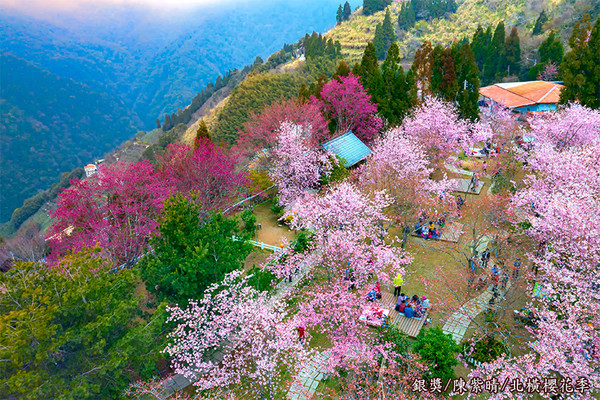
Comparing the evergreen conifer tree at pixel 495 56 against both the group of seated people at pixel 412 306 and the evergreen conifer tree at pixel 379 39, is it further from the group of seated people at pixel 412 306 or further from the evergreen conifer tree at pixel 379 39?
the group of seated people at pixel 412 306

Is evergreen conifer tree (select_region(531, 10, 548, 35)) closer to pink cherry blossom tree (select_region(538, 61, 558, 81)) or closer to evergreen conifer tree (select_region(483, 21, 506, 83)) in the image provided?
evergreen conifer tree (select_region(483, 21, 506, 83))

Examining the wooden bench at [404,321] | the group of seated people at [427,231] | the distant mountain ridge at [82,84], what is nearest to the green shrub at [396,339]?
the wooden bench at [404,321]

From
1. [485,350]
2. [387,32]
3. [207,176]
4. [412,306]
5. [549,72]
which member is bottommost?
[485,350]

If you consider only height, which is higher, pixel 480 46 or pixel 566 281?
pixel 480 46

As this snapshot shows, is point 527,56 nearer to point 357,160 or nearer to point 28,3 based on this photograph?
point 357,160

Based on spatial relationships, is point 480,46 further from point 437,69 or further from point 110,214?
point 110,214

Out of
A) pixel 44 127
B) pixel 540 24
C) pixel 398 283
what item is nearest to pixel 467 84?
pixel 398 283

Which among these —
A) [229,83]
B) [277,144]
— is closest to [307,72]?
[229,83]
